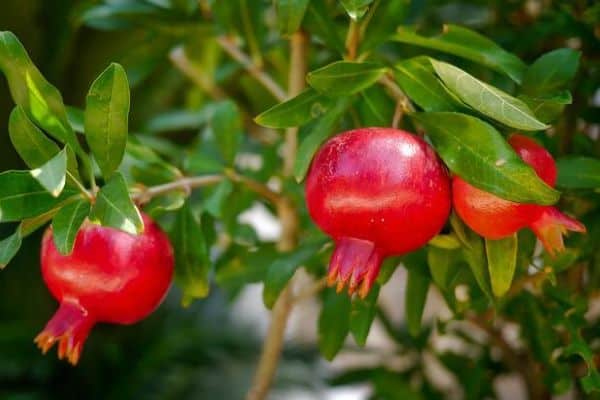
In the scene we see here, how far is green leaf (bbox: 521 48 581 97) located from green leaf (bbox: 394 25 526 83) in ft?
0.04

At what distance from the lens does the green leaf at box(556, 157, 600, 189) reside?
2.14ft

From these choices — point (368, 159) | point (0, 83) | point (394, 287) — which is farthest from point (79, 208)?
point (394, 287)

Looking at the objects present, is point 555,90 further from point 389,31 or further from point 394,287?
point 394,287

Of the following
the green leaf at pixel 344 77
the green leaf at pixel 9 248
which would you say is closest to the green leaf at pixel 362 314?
the green leaf at pixel 344 77

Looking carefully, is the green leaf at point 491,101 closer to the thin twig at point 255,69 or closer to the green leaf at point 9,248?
the green leaf at point 9,248

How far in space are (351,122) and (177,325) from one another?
1.21 metres

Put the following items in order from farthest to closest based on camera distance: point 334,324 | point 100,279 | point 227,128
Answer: point 227,128 → point 334,324 → point 100,279

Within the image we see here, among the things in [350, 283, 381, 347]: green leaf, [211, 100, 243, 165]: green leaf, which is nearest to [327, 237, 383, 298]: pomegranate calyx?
[350, 283, 381, 347]: green leaf

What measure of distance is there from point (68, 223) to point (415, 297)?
351 mm

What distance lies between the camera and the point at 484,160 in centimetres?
53

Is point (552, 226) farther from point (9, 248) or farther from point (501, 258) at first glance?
point (9, 248)

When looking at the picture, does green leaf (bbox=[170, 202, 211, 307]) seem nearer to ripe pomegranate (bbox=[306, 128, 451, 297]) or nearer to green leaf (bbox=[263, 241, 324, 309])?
green leaf (bbox=[263, 241, 324, 309])

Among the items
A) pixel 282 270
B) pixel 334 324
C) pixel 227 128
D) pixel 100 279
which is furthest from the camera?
pixel 227 128

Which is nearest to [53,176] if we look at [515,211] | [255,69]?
[515,211]
